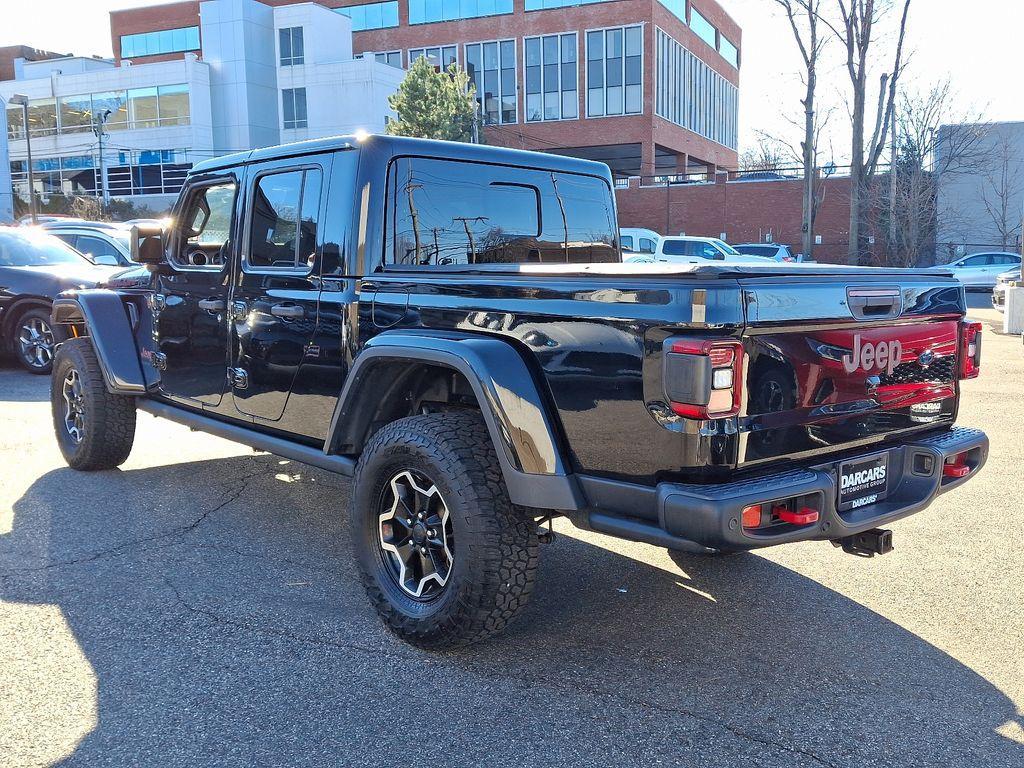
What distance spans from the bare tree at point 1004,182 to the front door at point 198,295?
3986 centimetres

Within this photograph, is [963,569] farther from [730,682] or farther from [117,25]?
[117,25]

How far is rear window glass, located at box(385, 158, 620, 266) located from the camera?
4.27 metres

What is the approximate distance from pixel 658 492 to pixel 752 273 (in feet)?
2.57

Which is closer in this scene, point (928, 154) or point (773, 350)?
point (773, 350)

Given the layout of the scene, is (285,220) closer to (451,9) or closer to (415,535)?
(415,535)

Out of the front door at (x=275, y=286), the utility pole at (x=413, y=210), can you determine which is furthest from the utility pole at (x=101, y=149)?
the utility pole at (x=413, y=210)

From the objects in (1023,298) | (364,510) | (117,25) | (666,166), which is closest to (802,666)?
(364,510)

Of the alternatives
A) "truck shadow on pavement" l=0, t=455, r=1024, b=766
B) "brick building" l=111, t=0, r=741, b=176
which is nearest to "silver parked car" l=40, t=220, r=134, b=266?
"truck shadow on pavement" l=0, t=455, r=1024, b=766

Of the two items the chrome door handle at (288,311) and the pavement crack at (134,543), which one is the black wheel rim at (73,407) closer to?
the pavement crack at (134,543)

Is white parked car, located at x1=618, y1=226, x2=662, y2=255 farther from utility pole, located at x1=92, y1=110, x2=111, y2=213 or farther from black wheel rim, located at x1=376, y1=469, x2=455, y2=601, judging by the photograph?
utility pole, located at x1=92, y1=110, x2=111, y2=213

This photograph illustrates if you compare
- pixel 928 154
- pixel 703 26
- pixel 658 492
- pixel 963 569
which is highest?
pixel 703 26

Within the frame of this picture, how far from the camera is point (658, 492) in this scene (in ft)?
9.86

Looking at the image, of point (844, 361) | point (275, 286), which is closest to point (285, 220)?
point (275, 286)

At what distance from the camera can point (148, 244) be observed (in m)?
5.39
